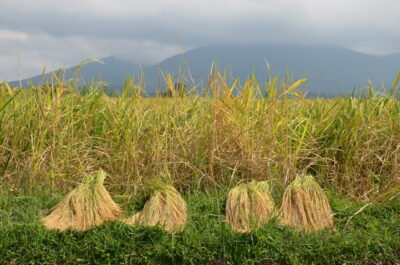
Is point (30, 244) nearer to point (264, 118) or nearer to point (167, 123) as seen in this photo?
point (167, 123)

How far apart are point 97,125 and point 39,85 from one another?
663mm

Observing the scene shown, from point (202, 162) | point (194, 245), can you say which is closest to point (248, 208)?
point (194, 245)

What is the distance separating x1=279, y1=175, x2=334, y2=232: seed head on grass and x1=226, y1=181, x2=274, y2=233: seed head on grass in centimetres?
12

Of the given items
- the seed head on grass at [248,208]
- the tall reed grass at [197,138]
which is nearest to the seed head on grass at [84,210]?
the tall reed grass at [197,138]

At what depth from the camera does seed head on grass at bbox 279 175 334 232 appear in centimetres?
337

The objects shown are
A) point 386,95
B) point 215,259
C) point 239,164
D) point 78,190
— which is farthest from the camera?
point 386,95

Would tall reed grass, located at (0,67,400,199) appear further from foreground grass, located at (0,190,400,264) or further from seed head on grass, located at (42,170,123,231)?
foreground grass, located at (0,190,400,264)

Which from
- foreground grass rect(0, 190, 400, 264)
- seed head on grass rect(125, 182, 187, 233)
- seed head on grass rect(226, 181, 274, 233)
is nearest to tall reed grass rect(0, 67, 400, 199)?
seed head on grass rect(226, 181, 274, 233)

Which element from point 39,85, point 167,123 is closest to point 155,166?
point 167,123

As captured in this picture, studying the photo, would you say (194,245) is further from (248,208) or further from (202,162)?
(202,162)

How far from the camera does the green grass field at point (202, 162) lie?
3045 mm

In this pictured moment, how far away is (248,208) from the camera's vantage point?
3340 mm

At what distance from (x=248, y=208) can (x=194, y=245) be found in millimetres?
545

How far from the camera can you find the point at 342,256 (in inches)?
120
